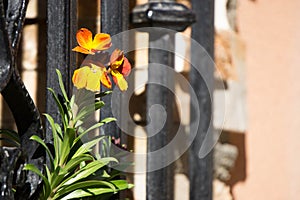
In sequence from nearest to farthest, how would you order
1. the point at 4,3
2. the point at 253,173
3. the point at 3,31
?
1. the point at 3,31
2. the point at 4,3
3. the point at 253,173

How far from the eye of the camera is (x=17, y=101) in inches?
62.1

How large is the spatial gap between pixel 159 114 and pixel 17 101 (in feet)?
2.19

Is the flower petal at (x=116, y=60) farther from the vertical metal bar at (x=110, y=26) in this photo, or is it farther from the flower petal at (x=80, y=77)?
the vertical metal bar at (x=110, y=26)

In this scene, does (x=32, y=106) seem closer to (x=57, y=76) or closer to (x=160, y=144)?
(x=57, y=76)

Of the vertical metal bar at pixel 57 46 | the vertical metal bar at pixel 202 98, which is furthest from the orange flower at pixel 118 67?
the vertical metal bar at pixel 202 98

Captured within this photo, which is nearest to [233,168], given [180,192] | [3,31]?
[180,192]

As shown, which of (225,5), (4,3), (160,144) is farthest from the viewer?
(225,5)

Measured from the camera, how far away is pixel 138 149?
7.59 feet

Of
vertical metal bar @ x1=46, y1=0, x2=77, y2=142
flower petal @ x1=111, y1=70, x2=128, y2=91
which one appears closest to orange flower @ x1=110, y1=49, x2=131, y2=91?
flower petal @ x1=111, y1=70, x2=128, y2=91

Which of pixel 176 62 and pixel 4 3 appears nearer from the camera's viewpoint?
pixel 4 3

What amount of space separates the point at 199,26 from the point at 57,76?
2.39 feet

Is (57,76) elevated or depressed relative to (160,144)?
elevated

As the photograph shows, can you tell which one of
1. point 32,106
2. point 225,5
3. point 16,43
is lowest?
point 32,106

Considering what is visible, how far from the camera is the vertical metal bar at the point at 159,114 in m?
2.13
